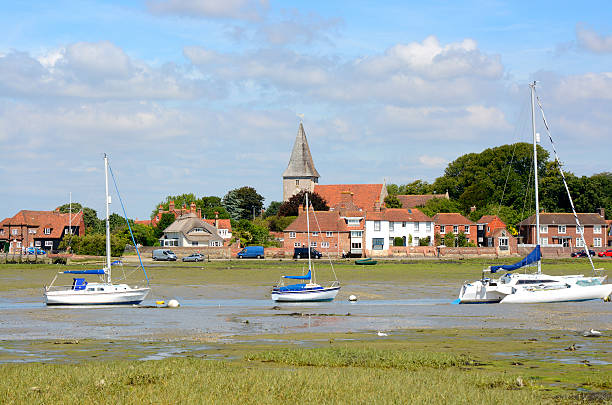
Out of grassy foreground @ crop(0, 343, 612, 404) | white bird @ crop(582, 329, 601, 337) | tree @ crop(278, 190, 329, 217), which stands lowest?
white bird @ crop(582, 329, 601, 337)

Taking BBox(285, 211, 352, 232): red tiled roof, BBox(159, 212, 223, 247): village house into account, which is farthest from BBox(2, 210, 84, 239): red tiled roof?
BBox(285, 211, 352, 232): red tiled roof

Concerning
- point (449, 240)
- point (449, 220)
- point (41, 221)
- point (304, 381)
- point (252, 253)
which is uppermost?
point (41, 221)

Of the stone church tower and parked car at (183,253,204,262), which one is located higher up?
the stone church tower

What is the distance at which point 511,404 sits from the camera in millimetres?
17312

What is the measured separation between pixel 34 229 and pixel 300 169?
61945mm

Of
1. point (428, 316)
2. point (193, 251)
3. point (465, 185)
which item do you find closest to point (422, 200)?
point (465, 185)

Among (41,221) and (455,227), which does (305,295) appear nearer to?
(455,227)

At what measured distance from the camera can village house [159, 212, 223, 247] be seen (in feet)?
433

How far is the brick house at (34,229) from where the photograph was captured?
141875 mm

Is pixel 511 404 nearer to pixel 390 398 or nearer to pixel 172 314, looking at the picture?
pixel 390 398

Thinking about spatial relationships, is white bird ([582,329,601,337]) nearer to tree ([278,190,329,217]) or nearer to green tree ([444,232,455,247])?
green tree ([444,232,455,247])

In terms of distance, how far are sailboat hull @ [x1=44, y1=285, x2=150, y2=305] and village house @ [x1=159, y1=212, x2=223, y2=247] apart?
84385 millimetres

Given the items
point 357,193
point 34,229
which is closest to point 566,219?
point 357,193

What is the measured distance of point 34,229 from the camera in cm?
14462
